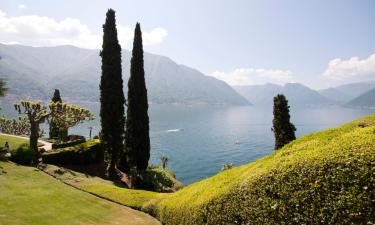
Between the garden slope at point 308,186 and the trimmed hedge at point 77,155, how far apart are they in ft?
89.0

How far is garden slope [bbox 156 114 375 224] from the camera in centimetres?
912

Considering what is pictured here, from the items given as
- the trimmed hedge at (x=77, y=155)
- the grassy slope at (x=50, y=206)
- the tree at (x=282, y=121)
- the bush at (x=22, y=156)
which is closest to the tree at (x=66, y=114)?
the trimmed hedge at (x=77, y=155)

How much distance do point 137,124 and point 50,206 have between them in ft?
80.9

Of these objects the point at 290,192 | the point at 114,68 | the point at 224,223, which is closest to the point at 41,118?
the point at 114,68

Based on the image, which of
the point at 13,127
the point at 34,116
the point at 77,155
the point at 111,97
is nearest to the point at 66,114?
the point at 34,116

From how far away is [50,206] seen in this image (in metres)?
19.0

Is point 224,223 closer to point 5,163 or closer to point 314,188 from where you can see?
point 314,188

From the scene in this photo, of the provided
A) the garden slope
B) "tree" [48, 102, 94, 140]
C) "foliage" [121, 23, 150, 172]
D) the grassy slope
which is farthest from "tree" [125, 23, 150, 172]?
the garden slope

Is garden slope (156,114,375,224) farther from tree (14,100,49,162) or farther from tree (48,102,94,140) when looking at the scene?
tree (48,102,94,140)

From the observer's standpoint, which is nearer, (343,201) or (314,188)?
(343,201)

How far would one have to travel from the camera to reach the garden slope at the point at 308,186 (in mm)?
9117

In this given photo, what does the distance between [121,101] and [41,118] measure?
995cm

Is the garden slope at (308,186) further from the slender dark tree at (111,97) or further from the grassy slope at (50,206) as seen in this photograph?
the slender dark tree at (111,97)

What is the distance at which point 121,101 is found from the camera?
42.9 meters
